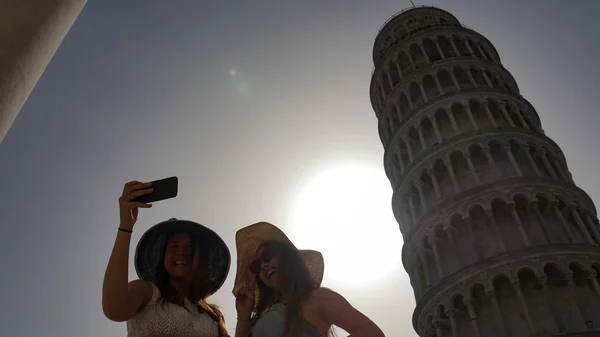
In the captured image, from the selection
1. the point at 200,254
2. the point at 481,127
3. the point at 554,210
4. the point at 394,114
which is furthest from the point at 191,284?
the point at 394,114

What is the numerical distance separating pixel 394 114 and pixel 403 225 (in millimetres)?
6425

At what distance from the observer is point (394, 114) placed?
27.0 metres

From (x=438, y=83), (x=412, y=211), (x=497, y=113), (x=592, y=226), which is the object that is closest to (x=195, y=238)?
(x=412, y=211)

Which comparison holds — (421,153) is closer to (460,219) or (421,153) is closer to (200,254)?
(460,219)

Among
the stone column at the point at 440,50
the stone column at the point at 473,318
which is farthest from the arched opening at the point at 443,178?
the stone column at the point at 440,50

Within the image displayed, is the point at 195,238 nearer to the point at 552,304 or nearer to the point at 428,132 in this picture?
the point at 552,304

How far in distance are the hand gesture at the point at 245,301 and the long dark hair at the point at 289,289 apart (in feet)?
0.14

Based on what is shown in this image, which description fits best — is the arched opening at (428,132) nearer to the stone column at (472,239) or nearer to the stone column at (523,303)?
the stone column at (472,239)

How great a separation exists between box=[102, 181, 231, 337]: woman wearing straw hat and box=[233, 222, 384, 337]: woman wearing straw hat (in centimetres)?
16

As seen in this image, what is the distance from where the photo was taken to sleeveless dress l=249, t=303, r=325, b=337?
8.07ft

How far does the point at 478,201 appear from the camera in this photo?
2019 centimetres

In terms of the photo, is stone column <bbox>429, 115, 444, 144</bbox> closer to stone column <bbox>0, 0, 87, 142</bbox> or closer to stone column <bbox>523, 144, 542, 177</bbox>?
stone column <bbox>523, 144, 542, 177</bbox>

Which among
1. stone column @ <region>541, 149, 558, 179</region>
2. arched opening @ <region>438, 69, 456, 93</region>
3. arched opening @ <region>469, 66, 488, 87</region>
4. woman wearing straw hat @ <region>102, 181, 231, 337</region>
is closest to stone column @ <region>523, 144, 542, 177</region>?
stone column @ <region>541, 149, 558, 179</region>

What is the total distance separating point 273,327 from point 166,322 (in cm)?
48
